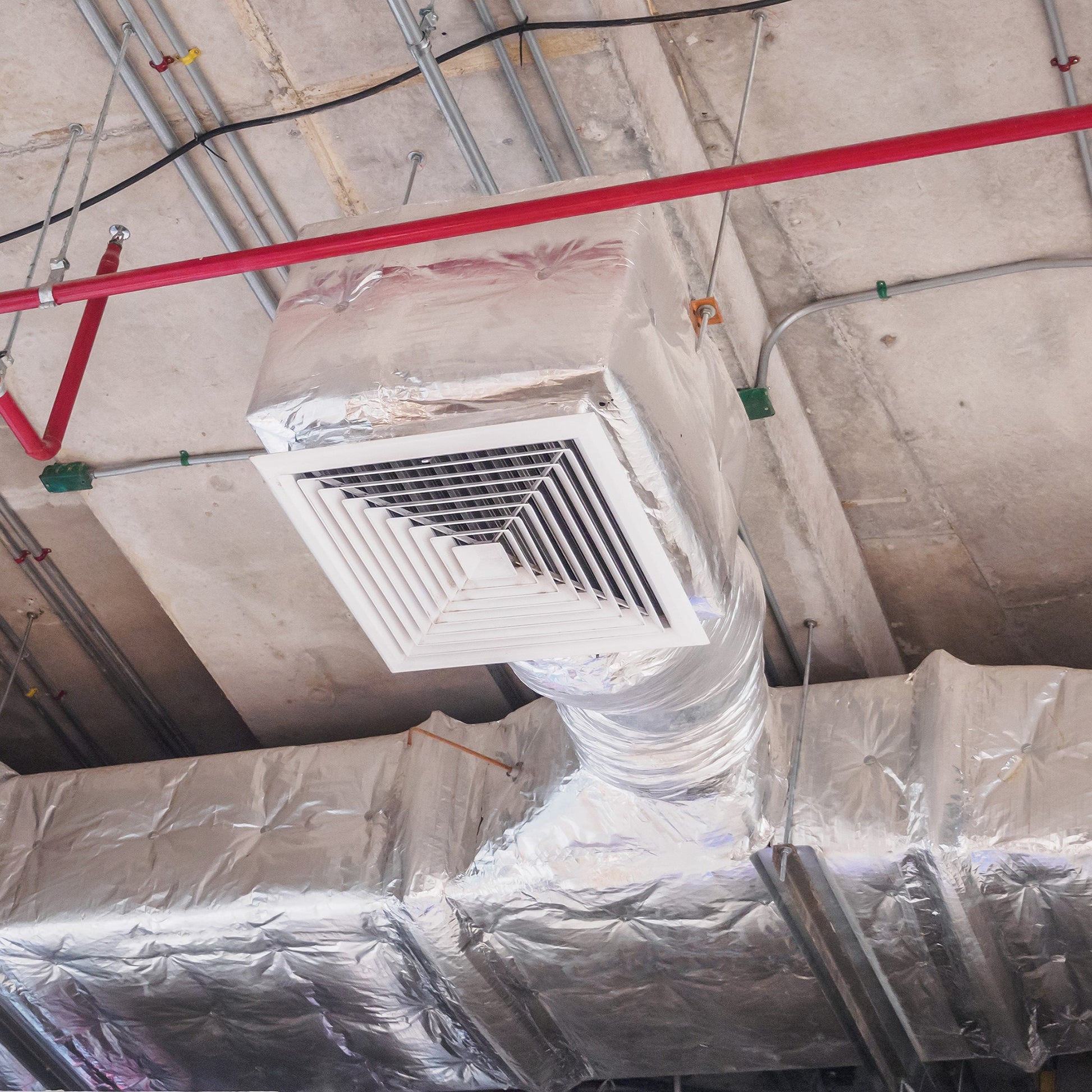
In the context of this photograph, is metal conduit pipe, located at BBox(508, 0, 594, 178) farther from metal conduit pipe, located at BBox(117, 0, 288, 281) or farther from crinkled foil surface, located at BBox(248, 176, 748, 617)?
metal conduit pipe, located at BBox(117, 0, 288, 281)

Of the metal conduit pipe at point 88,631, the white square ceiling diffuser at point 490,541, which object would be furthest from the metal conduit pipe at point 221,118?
the metal conduit pipe at point 88,631

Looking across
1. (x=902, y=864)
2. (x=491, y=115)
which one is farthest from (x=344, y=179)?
(x=902, y=864)

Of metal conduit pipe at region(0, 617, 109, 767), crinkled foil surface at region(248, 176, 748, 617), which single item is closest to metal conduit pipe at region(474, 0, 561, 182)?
crinkled foil surface at region(248, 176, 748, 617)

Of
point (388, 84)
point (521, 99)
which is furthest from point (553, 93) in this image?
point (388, 84)

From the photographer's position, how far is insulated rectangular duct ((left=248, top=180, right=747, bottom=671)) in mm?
1662

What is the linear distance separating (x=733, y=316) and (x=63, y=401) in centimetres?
136

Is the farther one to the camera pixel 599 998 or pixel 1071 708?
pixel 599 998

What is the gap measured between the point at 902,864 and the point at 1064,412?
1.10 meters

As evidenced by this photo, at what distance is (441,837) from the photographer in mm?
2920

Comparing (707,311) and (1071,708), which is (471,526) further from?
(1071,708)

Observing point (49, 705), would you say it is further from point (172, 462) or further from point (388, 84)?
point (388, 84)

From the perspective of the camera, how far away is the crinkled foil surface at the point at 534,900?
2.62m

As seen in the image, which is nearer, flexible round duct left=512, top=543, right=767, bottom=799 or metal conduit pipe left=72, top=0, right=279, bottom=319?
flexible round duct left=512, top=543, right=767, bottom=799

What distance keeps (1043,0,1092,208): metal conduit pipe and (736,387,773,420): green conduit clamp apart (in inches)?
30.6
